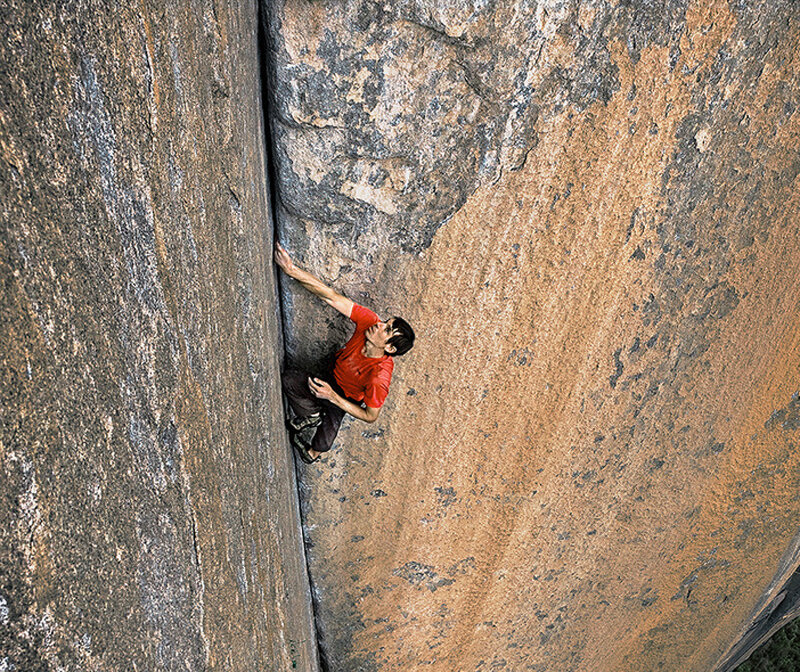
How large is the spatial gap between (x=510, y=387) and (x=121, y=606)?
181 centimetres

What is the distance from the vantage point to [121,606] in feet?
2.83

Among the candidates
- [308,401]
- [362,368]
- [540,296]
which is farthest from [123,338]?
[540,296]

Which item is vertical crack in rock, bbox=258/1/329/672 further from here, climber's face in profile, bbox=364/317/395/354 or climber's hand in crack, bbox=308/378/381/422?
climber's face in profile, bbox=364/317/395/354

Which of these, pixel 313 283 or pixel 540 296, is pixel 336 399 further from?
pixel 540 296

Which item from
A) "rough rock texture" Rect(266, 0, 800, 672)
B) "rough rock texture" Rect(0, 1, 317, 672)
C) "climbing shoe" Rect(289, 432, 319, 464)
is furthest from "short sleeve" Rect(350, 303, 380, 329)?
"rough rock texture" Rect(0, 1, 317, 672)

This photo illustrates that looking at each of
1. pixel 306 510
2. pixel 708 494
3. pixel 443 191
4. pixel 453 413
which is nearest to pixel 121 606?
pixel 443 191

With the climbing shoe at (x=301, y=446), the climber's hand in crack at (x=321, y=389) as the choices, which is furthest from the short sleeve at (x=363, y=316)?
the climbing shoe at (x=301, y=446)

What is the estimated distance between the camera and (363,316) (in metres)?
2.17

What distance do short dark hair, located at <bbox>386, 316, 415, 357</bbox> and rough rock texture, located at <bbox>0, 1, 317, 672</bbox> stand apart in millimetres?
620

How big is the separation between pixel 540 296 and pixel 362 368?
64cm

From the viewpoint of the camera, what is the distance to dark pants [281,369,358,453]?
2338 millimetres

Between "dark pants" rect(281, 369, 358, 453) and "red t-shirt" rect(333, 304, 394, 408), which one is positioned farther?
"dark pants" rect(281, 369, 358, 453)

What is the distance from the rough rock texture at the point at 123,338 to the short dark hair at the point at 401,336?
2.03ft

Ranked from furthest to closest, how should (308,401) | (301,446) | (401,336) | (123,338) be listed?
1. (301,446)
2. (308,401)
3. (401,336)
4. (123,338)
